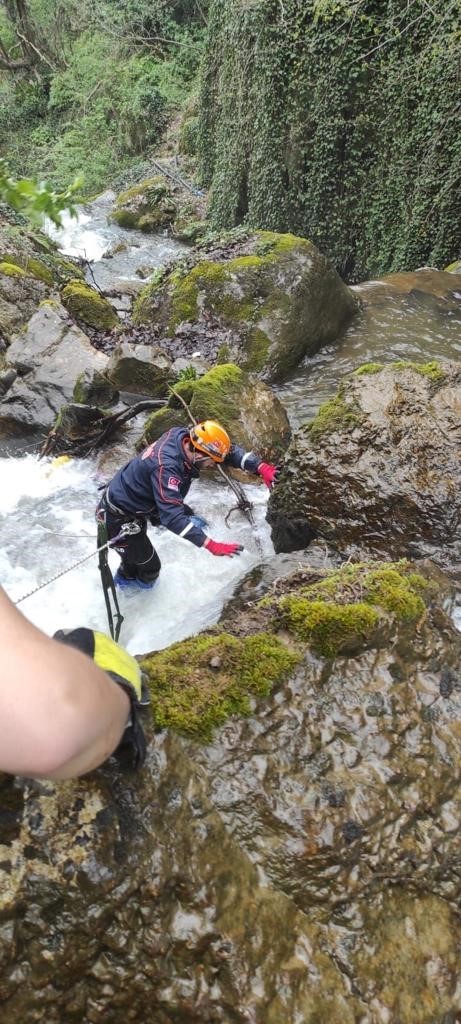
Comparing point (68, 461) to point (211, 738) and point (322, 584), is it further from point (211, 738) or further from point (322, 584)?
point (211, 738)

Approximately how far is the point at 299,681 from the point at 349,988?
1.07 metres

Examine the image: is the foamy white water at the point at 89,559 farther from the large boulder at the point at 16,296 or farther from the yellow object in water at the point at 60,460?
the large boulder at the point at 16,296

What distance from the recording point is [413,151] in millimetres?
12266

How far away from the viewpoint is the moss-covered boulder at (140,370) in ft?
27.9

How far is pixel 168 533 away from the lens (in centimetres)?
693

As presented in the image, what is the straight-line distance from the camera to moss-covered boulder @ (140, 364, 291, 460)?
7.22 metres

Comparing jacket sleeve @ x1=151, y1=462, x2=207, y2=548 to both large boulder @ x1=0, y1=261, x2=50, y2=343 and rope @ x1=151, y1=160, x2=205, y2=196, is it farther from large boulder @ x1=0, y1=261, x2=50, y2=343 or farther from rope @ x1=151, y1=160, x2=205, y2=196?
rope @ x1=151, y1=160, x2=205, y2=196

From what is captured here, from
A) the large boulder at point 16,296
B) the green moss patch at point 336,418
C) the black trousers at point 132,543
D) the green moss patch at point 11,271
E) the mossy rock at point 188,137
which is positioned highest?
the mossy rock at point 188,137

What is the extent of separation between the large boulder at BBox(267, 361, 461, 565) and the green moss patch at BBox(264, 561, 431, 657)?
184 cm

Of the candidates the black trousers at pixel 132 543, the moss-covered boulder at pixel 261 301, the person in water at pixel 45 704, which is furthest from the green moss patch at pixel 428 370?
the person in water at pixel 45 704

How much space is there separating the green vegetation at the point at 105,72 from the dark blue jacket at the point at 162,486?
24.4m

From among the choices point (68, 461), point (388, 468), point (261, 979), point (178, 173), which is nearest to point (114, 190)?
point (178, 173)

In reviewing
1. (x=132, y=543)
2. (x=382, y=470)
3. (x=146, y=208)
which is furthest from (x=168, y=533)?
(x=146, y=208)

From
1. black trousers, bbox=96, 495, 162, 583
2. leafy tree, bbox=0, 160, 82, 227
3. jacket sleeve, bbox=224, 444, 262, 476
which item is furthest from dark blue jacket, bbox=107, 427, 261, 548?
leafy tree, bbox=0, 160, 82, 227
